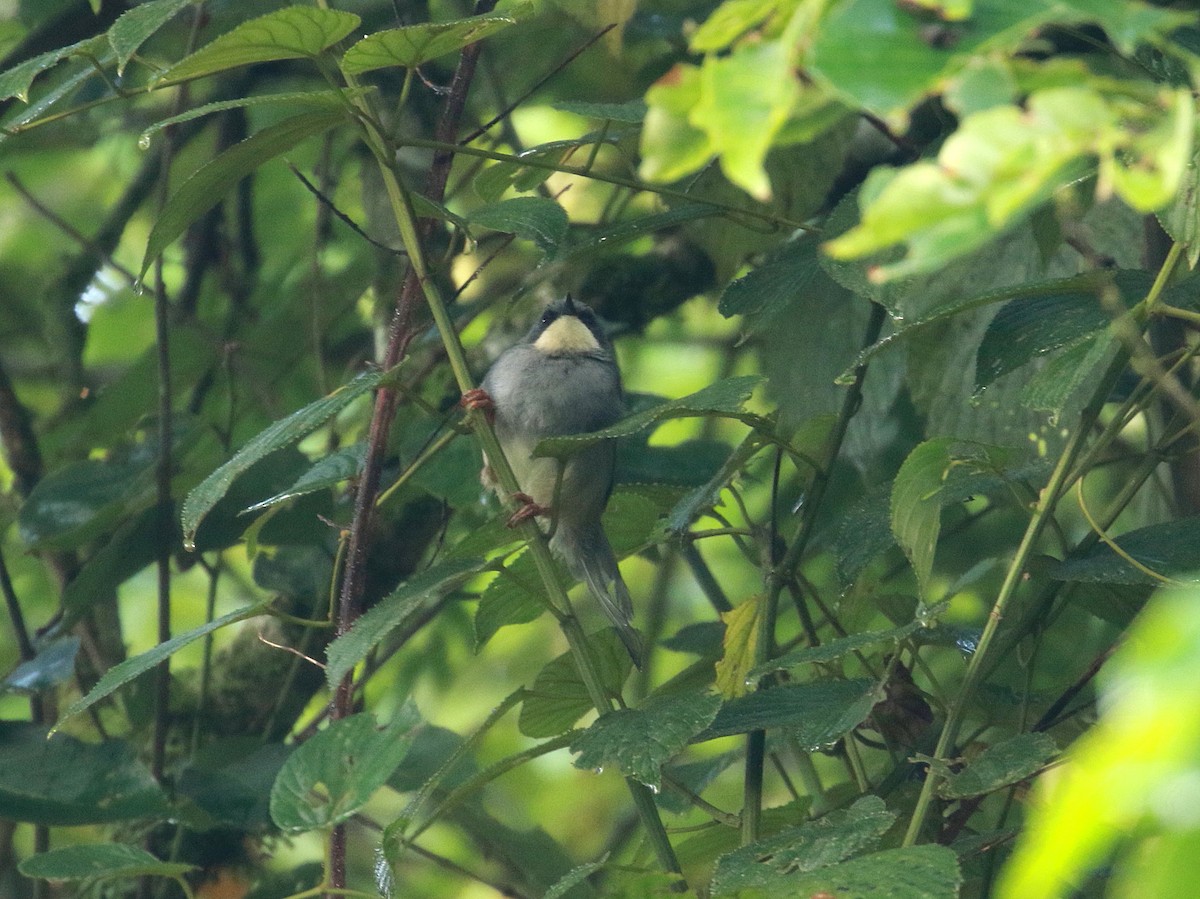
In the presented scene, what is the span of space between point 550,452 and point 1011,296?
2.34 ft

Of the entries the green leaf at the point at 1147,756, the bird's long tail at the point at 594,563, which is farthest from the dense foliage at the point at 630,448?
the bird's long tail at the point at 594,563

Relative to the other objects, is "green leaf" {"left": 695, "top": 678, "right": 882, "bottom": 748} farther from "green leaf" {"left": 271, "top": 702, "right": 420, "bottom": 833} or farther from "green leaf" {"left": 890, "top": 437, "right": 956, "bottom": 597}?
"green leaf" {"left": 271, "top": 702, "right": 420, "bottom": 833}

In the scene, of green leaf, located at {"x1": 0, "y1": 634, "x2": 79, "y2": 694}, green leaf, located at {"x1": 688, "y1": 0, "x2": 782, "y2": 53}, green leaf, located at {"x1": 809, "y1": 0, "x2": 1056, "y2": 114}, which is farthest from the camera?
green leaf, located at {"x1": 0, "y1": 634, "x2": 79, "y2": 694}

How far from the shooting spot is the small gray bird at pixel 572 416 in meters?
3.78

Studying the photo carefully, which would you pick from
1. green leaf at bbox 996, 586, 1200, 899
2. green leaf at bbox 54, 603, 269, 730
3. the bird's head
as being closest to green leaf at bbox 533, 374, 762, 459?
green leaf at bbox 54, 603, 269, 730

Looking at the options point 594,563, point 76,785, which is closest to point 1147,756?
point 76,785

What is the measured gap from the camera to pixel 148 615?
5.84 meters

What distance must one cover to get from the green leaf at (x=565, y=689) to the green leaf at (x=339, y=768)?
0.57 metres

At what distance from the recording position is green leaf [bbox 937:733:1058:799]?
1.86 meters

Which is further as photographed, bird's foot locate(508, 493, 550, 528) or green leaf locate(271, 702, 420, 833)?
bird's foot locate(508, 493, 550, 528)

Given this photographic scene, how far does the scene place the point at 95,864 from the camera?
Result: 2.05 metres

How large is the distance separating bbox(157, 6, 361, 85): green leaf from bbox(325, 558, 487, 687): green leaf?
0.78m

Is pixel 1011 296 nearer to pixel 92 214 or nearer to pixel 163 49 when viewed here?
pixel 163 49

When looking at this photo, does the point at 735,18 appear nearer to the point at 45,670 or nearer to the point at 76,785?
the point at 76,785
